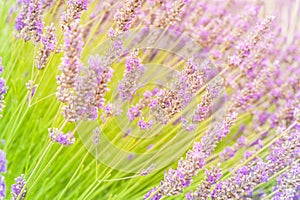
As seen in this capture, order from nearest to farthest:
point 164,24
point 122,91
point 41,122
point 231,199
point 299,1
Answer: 1. point 231,199
2. point 122,91
3. point 164,24
4. point 41,122
5. point 299,1

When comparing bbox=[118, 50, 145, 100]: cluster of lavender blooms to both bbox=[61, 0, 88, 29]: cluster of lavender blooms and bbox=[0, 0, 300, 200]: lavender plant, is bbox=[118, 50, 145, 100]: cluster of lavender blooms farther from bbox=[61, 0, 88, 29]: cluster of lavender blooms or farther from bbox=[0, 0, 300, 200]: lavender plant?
bbox=[61, 0, 88, 29]: cluster of lavender blooms

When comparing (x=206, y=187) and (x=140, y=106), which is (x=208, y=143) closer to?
(x=206, y=187)

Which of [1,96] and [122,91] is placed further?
[122,91]

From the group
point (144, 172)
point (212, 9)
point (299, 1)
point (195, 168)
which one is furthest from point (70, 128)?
point (299, 1)

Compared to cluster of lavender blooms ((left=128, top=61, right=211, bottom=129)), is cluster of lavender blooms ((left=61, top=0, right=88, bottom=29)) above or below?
above

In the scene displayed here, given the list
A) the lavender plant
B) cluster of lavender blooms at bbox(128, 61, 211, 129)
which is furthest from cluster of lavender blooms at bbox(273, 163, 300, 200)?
cluster of lavender blooms at bbox(128, 61, 211, 129)

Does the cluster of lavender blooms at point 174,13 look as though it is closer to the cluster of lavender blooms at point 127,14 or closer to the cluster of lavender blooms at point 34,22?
the cluster of lavender blooms at point 127,14

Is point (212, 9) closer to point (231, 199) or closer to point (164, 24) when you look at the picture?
point (164, 24)

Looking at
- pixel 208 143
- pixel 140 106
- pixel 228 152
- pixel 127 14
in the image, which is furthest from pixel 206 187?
pixel 228 152
